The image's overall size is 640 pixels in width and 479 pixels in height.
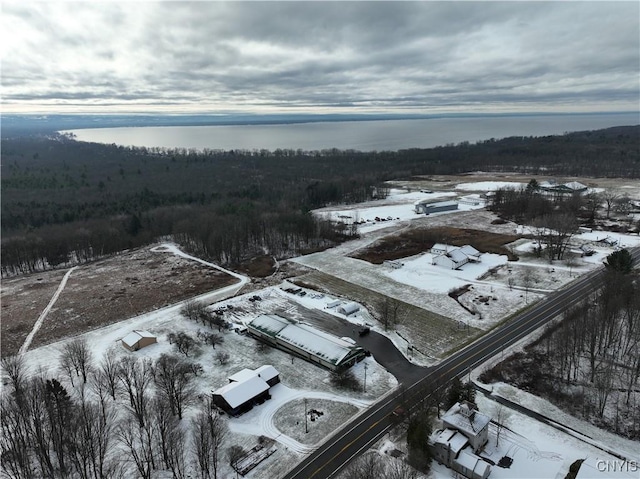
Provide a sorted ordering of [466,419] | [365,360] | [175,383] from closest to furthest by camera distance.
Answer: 1. [466,419]
2. [175,383]
3. [365,360]

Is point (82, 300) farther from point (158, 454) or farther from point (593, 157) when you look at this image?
point (593, 157)

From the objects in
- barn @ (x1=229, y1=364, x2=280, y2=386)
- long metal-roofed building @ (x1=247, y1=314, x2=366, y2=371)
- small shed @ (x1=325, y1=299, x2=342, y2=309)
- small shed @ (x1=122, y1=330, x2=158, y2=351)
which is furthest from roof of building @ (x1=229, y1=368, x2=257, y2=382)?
small shed @ (x1=325, y1=299, x2=342, y2=309)

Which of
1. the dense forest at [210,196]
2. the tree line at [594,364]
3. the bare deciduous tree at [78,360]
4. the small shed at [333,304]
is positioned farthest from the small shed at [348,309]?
the dense forest at [210,196]

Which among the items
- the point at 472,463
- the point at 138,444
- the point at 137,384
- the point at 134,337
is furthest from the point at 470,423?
the point at 134,337

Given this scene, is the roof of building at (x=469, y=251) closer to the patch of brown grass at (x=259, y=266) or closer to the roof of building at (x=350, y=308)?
the roof of building at (x=350, y=308)

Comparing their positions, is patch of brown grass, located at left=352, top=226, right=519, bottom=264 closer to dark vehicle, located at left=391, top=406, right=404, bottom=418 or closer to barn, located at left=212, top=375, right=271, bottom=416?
dark vehicle, located at left=391, top=406, right=404, bottom=418

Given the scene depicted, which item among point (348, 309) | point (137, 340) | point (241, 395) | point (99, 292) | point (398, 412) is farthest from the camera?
point (99, 292)

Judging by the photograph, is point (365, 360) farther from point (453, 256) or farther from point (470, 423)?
point (453, 256)

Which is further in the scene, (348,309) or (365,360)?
(348,309)
